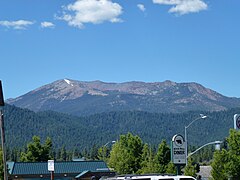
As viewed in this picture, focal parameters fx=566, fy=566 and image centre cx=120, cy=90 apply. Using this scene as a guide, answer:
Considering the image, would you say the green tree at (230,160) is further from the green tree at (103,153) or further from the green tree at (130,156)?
the green tree at (103,153)

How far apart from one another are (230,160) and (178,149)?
123 feet

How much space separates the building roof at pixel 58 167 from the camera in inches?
2837

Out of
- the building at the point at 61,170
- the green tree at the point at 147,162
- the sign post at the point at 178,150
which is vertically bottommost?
the building at the point at 61,170

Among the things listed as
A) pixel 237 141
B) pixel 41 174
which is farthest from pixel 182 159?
pixel 41 174

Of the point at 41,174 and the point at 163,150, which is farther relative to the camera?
the point at 41,174

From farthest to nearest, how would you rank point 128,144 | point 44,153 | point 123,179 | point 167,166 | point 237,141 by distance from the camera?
1. point 44,153
2. point 128,144
3. point 167,166
4. point 237,141
5. point 123,179

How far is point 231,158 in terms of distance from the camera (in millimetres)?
54781

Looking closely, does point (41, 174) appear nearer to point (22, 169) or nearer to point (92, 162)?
point (22, 169)

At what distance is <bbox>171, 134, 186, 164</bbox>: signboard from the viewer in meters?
18.7

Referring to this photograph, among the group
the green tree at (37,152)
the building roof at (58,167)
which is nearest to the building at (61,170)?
the building roof at (58,167)

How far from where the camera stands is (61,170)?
255 feet

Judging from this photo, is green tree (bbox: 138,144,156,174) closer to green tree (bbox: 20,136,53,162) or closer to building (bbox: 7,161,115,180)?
building (bbox: 7,161,115,180)

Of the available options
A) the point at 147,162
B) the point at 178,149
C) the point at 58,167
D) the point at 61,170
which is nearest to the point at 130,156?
the point at 147,162

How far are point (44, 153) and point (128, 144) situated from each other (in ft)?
40.1
